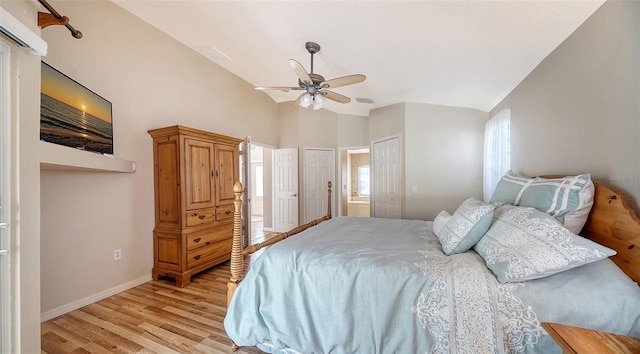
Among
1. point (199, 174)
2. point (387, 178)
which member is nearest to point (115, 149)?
point (199, 174)

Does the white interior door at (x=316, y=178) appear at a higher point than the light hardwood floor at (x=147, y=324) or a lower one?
higher

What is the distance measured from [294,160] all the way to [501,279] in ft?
14.8

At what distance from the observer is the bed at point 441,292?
1103mm

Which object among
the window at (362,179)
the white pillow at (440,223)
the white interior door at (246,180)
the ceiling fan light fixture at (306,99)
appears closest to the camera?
the white pillow at (440,223)

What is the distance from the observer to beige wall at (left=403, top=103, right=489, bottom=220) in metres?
3.79

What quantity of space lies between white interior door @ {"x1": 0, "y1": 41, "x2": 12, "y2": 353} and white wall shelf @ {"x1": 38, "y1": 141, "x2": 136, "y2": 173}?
212 millimetres

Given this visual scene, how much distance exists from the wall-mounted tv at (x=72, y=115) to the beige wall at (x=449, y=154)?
394 cm

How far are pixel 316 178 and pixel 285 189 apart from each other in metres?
0.74

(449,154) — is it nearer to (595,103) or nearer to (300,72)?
(595,103)

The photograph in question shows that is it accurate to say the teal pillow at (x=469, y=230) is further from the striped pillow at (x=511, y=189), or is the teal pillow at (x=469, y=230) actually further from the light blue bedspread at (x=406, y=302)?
the striped pillow at (x=511, y=189)

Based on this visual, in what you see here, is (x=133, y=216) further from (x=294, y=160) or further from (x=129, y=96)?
(x=294, y=160)

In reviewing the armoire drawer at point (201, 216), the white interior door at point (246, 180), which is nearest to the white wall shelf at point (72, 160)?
the armoire drawer at point (201, 216)

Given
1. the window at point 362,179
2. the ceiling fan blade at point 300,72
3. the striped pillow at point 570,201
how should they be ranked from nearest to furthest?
the striped pillow at point 570,201 → the ceiling fan blade at point 300,72 → the window at point 362,179

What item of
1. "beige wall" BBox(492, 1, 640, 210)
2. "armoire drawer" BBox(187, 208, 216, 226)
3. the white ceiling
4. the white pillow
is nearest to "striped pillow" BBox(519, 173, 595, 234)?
"beige wall" BBox(492, 1, 640, 210)
